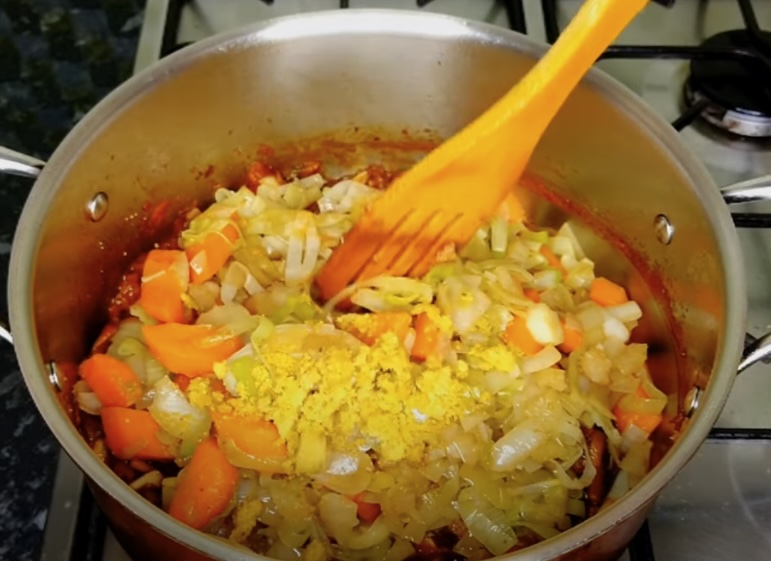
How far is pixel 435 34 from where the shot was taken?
1.03 metres

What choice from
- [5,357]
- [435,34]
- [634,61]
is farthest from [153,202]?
[634,61]

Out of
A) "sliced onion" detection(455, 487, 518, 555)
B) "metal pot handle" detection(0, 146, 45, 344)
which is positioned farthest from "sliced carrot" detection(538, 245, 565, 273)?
"metal pot handle" detection(0, 146, 45, 344)

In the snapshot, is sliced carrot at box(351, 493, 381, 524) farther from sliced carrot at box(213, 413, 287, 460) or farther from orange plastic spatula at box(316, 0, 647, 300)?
orange plastic spatula at box(316, 0, 647, 300)

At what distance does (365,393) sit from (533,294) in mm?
275

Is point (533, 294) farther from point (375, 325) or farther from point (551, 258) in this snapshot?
point (375, 325)

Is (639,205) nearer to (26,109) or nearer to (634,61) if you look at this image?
(634,61)

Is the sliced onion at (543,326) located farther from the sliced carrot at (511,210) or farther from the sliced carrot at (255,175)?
the sliced carrot at (255,175)

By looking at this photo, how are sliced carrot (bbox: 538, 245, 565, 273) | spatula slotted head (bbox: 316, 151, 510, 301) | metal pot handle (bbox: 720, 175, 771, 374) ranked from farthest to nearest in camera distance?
sliced carrot (bbox: 538, 245, 565, 273), spatula slotted head (bbox: 316, 151, 510, 301), metal pot handle (bbox: 720, 175, 771, 374)

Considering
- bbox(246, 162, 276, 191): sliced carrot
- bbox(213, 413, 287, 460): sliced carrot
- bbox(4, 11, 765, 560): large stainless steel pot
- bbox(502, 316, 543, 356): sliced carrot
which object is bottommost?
bbox(213, 413, 287, 460): sliced carrot

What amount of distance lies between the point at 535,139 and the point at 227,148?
38cm

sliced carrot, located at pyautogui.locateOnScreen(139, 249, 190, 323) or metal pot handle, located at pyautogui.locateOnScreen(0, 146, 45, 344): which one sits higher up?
metal pot handle, located at pyautogui.locateOnScreen(0, 146, 45, 344)

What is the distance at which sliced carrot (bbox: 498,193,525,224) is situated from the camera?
1.15m

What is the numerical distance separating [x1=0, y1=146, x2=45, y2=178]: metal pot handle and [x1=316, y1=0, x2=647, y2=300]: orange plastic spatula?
33cm

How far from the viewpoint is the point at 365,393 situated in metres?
0.88
